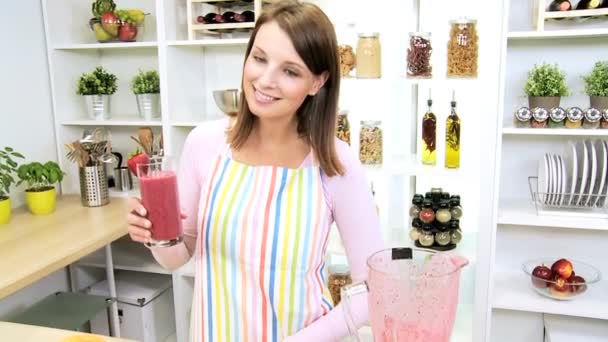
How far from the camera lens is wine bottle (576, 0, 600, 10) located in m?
1.99

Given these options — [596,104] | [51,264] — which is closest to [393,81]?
[596,104]

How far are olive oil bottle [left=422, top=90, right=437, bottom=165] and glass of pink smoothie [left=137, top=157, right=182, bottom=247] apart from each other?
1.32m

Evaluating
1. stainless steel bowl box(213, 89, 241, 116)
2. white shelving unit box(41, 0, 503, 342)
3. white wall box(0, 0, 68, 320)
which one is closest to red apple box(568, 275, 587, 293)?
white shelving unit box(41, 0, 503, 342)

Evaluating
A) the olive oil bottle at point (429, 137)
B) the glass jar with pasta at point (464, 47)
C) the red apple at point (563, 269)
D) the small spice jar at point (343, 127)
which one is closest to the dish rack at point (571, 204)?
the red apple at point (563, 269)

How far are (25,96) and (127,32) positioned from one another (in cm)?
58

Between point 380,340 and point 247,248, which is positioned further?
point 247,248

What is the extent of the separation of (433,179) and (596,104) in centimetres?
73

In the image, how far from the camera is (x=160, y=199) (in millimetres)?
1130

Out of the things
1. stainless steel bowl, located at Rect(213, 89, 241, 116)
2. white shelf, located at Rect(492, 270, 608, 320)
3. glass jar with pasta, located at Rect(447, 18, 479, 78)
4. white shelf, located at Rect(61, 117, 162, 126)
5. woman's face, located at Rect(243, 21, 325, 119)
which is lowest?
white shelf, located at Rect(492, 270, 608, 320)

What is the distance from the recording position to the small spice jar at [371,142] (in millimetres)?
2244

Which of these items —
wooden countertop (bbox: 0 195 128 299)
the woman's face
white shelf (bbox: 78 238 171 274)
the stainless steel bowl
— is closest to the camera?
the woman's face

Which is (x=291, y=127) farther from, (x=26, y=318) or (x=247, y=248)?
(x=26, y=318)

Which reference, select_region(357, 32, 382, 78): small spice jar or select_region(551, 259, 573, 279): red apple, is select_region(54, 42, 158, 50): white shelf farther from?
select_region(551, 259, 573, 279): red apple

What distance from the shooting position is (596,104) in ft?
6.78
